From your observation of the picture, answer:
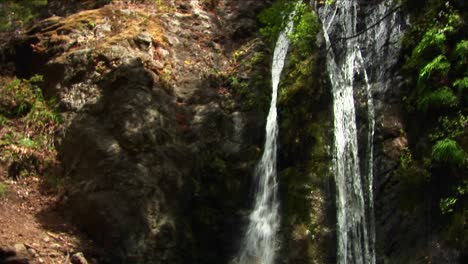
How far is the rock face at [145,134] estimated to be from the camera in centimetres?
873

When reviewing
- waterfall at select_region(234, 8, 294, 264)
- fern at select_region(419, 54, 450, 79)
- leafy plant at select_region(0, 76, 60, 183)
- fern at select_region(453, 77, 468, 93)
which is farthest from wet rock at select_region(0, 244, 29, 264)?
fern at select_region(453, 77, 468, 93)

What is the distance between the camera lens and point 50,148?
9789 millimetres

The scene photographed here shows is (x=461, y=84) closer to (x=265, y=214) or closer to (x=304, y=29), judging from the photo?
(x=304, y=29)

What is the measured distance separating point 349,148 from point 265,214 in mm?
2152

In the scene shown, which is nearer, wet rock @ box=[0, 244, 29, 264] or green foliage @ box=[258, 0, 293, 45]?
wet rock @ box=[0, 244, 29, 264]

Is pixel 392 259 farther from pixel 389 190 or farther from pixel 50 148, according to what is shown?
pixel 50 148

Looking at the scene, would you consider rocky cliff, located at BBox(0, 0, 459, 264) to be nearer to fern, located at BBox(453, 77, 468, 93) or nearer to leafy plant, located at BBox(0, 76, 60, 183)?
leafy plant, located at BBox(0, 76, 60, 183)

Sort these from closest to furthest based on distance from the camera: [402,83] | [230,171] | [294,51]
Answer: [402,83] < [230,171] < [294,51]

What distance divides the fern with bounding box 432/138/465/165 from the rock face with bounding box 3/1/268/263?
3.95 m

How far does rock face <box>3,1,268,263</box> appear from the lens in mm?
8734

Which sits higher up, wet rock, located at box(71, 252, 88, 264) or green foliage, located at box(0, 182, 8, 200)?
green foliage, located at box(0, 182, 8, 200)

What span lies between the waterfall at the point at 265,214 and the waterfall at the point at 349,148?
1299 mm

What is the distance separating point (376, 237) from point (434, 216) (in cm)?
107

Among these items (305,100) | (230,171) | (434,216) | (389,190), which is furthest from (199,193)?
(434,216)
